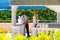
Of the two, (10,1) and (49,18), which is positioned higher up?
(10,1)

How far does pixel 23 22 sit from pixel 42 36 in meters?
9.54

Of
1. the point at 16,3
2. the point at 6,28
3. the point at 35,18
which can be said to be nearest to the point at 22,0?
the point at 16,3

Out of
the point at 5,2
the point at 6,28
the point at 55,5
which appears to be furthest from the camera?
the point at 6,28

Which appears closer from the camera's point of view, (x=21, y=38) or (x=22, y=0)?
(x=21, y=38)

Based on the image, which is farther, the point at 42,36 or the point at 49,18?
the point at 49,18

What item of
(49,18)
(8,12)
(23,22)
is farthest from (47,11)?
(23,22)

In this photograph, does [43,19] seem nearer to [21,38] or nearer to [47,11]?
[47,11]

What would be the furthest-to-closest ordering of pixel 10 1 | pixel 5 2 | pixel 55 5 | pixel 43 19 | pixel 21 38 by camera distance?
pixel 43 19 < pixel 5 2 < pixel 10 1 < pixel 55 5 < pixel 21 38

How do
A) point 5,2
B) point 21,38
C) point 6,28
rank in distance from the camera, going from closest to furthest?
point 21,38 < point 5,2 < point 6,28

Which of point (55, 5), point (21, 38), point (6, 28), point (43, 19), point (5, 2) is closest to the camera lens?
point (21, 38)

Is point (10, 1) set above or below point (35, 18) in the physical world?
above

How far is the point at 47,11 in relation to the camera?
20031 millimetres

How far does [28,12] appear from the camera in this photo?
19984mm

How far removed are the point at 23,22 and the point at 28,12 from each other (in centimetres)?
544
